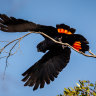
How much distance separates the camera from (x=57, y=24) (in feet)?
21.3

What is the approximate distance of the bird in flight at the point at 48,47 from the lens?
6422mm

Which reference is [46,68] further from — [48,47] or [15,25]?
[15,25]

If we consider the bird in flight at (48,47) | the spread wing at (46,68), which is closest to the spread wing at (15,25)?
the bird in flight at (48,47)

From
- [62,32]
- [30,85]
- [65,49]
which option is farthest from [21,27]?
[30,85]

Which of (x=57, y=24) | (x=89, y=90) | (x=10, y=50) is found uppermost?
(x=57, y=24)

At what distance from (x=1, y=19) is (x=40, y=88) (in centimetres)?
242

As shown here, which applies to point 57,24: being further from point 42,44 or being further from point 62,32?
point 42,44

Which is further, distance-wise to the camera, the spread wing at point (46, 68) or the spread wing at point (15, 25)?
the spread wing at point (46, 68)

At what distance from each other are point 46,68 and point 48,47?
3.57 feet

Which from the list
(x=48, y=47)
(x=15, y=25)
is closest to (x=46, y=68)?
(x=48, y=47)

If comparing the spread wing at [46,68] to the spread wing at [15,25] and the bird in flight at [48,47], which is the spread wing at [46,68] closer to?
the bird in flight at [48,47]

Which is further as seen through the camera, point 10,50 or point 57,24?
point 57,24

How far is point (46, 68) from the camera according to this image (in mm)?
8125

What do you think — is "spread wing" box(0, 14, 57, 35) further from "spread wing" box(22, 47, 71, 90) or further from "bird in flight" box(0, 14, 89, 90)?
"spread wing" box(22, 47, 71, 90)
